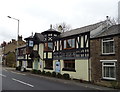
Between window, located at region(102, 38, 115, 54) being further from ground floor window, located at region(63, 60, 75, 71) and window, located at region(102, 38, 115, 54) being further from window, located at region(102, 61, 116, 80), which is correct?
ground floor window, located at region(63, 60, 75, 71)

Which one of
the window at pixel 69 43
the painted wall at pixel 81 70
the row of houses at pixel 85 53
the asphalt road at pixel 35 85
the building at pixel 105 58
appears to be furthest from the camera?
the window at pixel 69 43

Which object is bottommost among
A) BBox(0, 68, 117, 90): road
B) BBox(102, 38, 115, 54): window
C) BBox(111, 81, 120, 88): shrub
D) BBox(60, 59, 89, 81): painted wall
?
BBox(0, 68, 117, 90): road

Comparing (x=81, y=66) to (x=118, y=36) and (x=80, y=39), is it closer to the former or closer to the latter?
(x=80, y=39)

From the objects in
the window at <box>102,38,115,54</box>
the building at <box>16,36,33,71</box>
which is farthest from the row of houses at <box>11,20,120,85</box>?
the building at <box>16,36,33,71</box>

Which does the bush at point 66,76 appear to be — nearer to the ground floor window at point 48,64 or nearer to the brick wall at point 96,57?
the brick wall at point 96,57

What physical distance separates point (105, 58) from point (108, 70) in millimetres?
1143

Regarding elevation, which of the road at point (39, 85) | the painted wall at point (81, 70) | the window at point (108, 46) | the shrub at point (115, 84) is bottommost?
the road at point (39, 85)

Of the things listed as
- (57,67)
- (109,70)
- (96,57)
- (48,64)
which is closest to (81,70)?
(96,57)

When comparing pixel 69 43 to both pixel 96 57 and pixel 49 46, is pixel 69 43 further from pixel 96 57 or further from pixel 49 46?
pixel 96 57

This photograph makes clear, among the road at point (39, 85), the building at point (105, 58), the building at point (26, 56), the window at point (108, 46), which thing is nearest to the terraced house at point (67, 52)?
the building at point (105, 58)

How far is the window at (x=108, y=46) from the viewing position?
17766mm

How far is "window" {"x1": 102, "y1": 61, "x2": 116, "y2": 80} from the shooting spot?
1714 centimetres

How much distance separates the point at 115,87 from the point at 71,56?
826cm

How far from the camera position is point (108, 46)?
714 inches
